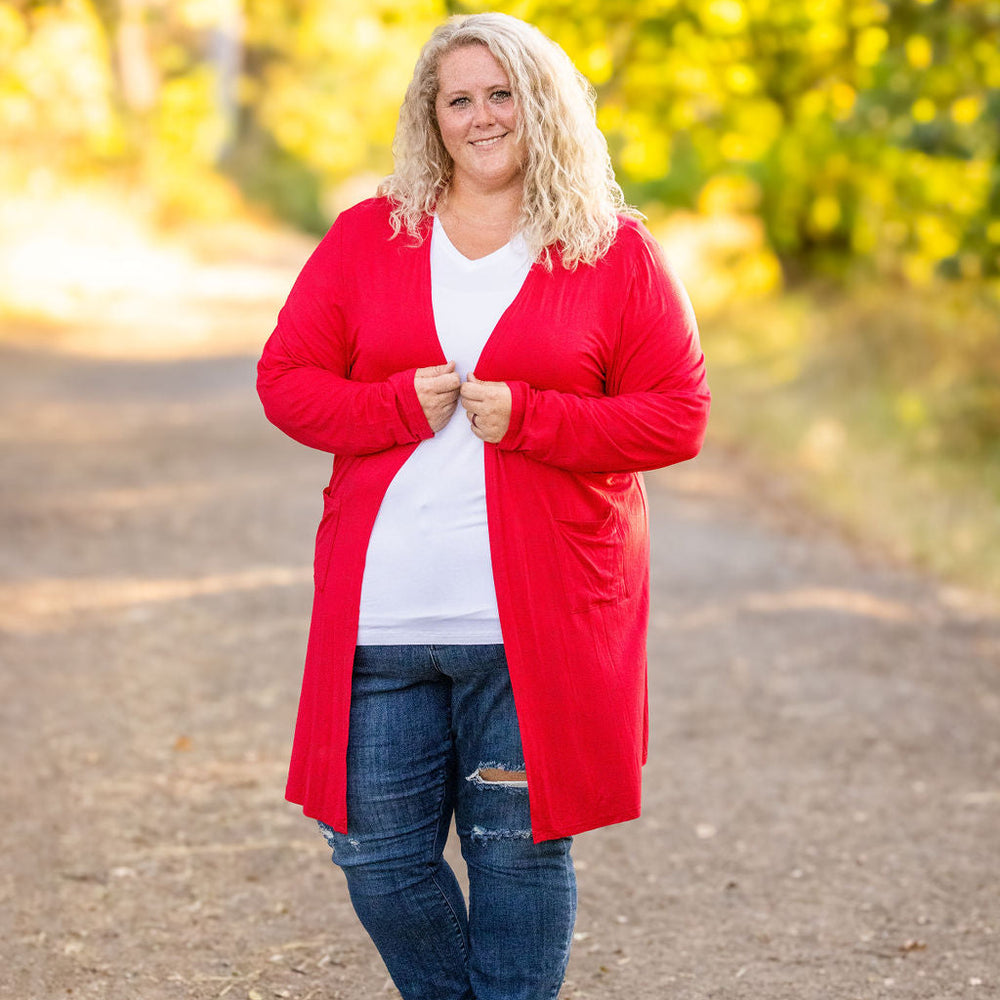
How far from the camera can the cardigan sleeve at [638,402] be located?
7.98ft

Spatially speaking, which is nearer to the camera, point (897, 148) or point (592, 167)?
point (592, 167)

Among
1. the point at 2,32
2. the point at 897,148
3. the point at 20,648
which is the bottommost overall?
the point at 20,648

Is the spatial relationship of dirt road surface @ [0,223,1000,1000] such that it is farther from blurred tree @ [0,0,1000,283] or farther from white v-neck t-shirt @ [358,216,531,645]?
blurred tree @ [0,0,1000,283]

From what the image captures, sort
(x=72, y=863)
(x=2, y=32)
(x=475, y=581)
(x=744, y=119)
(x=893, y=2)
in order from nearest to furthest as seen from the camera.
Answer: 1. (x=475, y=581)
2. (x=72, y=863)
3. (x=893, y=2)
4. (x=744, y=119)
5. (x=2, y=32)

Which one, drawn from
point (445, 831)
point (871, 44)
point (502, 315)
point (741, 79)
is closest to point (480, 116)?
point (502, 315)

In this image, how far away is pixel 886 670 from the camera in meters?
5.75

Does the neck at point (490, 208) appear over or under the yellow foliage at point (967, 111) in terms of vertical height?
under

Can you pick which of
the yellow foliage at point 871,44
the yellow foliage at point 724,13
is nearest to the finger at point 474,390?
the yellow foliage at point 724,13

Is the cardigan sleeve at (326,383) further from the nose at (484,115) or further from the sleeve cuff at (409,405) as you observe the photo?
the nose at (484,115)

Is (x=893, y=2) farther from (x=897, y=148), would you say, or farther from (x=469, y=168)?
(x=469, y=168)

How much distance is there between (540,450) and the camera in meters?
2.44

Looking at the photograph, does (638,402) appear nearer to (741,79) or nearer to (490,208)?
(490,208)

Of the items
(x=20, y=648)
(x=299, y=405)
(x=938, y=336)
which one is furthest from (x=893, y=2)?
(x=299, y=405)

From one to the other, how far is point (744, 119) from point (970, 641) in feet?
14.0
